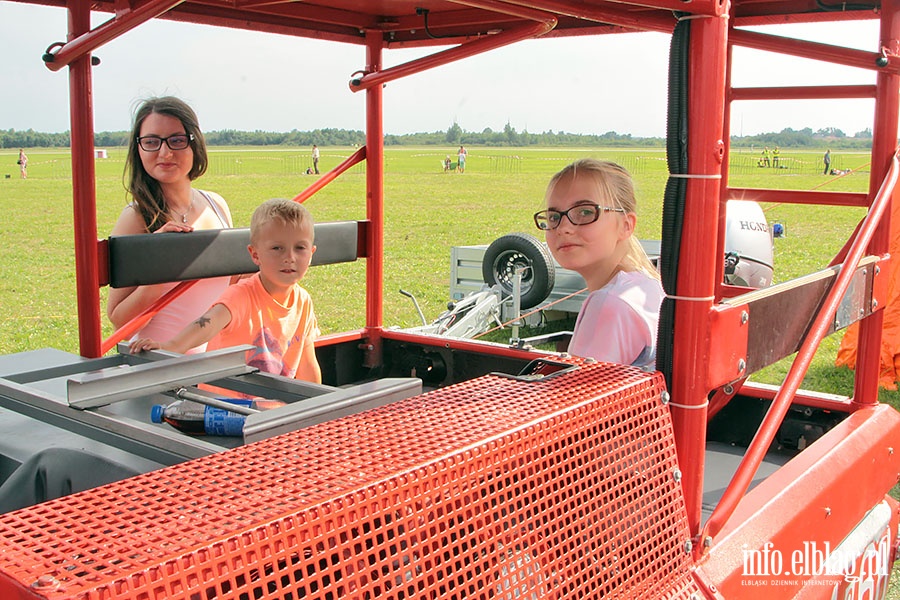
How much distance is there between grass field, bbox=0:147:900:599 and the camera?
10.3 meters

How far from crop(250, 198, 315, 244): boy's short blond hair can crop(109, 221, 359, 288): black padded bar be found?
19 centimetres

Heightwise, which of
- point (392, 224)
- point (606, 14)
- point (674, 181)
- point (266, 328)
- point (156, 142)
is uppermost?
point (606, 14)

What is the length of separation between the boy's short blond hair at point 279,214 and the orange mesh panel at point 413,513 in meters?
1.41

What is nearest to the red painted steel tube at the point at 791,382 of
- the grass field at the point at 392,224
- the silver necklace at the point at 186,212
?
the grass field at the point at 392,224

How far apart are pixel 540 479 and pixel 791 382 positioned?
2.75 feet

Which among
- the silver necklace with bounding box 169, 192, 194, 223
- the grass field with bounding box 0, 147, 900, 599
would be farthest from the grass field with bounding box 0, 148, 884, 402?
the silver necklace with bounding box 169, 192, 194, 223

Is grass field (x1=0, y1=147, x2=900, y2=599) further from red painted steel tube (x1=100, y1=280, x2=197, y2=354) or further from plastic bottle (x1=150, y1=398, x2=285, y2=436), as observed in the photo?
plastic bottle (x1=150, y1=398, x2=285, y2=436)

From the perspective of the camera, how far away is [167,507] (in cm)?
104

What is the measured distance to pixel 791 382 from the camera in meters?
1.91

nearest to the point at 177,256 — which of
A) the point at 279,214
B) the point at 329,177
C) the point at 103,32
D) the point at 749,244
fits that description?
the point at 279,214

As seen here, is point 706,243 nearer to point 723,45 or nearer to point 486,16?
point 723,45

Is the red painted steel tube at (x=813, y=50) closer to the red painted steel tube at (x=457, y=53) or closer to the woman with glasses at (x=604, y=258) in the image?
the red painted steel tube at (x=457, y=53)

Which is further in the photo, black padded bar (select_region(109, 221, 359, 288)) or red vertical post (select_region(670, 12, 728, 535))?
black padded bar (select_region(109, 221, 359, 288))

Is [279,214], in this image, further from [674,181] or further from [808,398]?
[808,398]
